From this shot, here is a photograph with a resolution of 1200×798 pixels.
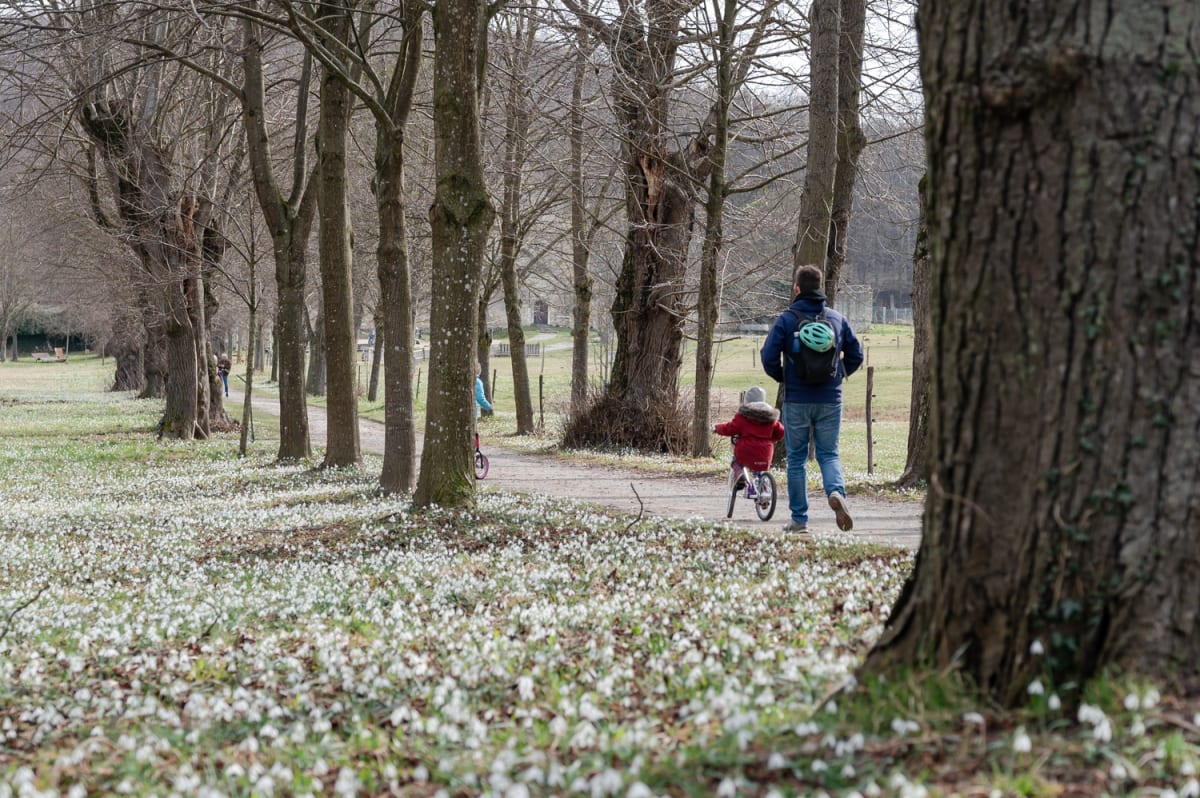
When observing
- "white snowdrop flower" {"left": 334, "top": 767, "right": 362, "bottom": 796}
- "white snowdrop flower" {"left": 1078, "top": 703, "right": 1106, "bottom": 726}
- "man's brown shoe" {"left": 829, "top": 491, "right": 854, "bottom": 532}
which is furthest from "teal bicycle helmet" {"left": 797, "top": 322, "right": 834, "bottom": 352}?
"white snowdrop flower" {"left": 334, "top": 767, "right": 362, "bottom": 796}

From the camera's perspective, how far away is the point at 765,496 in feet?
38.4

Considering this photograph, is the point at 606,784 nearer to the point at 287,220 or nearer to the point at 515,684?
the point at 515,684

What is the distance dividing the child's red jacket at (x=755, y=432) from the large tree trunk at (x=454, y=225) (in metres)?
2.96

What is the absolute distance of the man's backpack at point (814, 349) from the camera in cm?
959

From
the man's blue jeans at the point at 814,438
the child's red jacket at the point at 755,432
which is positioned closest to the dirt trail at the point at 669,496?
the man's blue jeans at the point at 814,438

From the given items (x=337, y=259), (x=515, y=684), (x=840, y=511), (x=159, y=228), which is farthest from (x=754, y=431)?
(x=159, y=228)

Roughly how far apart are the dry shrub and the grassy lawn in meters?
12.0

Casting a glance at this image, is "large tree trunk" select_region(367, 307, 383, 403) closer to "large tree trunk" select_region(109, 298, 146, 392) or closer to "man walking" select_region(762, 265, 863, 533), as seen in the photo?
"large tree trunk" select_region(109, 298, 146, 392)

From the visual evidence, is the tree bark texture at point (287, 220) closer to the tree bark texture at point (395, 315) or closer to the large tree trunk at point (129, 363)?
the tree bark texture at point (395, 315)

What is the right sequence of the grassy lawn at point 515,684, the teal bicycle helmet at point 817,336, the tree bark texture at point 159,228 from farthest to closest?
the tree bark texture at point 159,228
the teal bicycle helmet at point 817,336
the grassy lawn at point 515,684

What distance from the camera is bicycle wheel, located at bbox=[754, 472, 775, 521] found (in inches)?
457

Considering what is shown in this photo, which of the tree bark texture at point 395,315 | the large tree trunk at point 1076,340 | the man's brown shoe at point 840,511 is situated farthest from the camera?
the tree bark texture at point 395,315

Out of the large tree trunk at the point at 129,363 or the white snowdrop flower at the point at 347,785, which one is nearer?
the white snowdrop flower at the point at 347,785

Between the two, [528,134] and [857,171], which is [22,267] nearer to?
[528,134]
